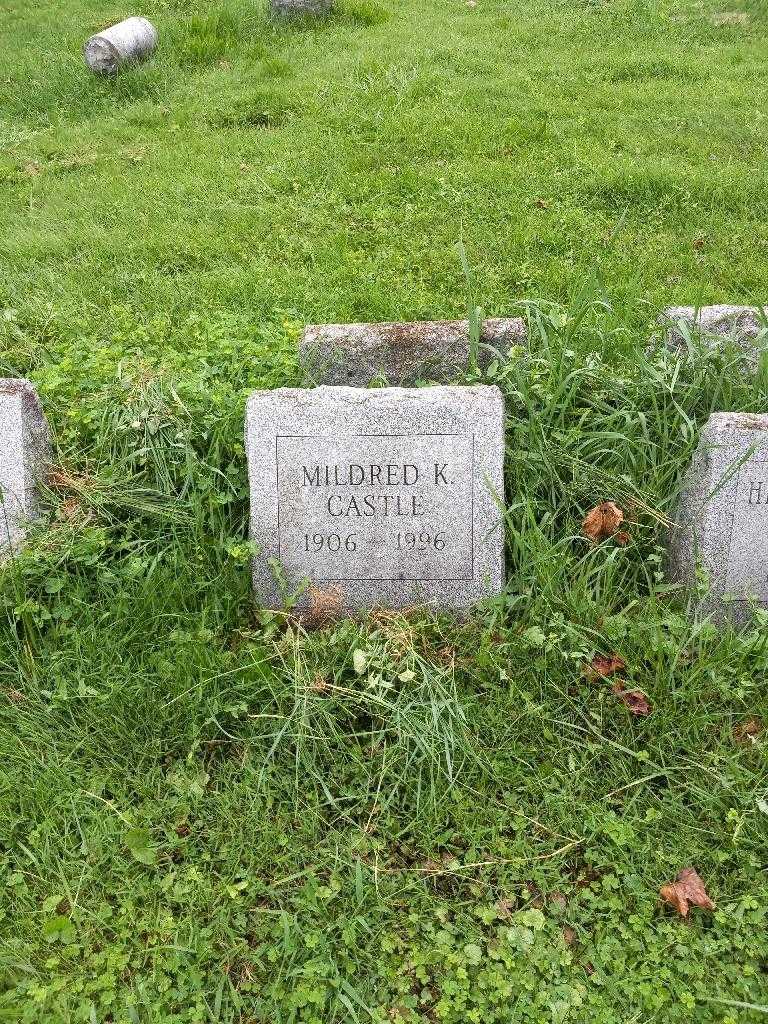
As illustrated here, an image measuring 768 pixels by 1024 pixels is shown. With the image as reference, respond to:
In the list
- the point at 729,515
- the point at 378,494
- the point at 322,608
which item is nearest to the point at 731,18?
the point at 729,515

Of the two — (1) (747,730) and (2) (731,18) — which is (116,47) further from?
(1) (747,730)

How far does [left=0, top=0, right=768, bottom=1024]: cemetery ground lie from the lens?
7.47 feet

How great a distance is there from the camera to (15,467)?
321 centimetres

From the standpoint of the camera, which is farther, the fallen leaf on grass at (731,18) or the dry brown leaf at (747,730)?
the fallen leaf on grass at (731,18)

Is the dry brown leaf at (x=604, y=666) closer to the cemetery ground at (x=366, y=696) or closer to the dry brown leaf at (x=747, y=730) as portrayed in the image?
the cemetery ground at (x=366, y=696)

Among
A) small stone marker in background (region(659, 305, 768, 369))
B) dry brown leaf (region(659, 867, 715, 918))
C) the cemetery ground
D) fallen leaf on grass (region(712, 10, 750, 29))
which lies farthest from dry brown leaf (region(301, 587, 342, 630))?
fallen leaf on grass (region(712, 10, 750, 29))

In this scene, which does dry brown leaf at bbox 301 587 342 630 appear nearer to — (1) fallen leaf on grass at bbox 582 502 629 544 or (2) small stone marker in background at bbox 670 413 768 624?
(1) fallen leaf on grass at bbox 582 502 629 544

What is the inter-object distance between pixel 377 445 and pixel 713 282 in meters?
2.69

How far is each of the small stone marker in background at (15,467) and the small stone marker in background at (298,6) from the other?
6771mm

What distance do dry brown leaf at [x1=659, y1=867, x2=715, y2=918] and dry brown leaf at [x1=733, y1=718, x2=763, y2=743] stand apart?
0.50 meters

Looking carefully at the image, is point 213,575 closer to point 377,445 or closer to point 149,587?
point 149,587

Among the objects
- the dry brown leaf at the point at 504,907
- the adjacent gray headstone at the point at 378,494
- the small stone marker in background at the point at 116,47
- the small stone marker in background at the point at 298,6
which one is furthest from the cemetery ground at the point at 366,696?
the small stone marker in background at the point at 298,6

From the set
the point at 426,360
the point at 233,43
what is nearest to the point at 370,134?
the point at 233,43

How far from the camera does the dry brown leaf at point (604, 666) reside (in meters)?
2.83
